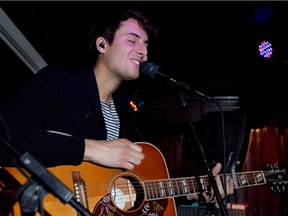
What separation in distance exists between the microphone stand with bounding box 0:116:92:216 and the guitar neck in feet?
3.26

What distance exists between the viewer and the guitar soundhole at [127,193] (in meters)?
1.74

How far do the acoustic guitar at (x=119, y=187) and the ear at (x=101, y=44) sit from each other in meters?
0.86

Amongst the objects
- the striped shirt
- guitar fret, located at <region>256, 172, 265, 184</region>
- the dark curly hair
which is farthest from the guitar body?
the dark curly hair

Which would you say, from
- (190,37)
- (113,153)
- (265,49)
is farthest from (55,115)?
(265,49)

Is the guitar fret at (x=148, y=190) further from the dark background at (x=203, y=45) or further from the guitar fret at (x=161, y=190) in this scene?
the dark background at (x=203, y=45)

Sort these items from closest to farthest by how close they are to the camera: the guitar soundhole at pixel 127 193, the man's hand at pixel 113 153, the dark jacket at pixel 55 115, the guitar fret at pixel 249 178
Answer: the dark jacket at pixel 55 115, the man's hand at pixel 113 153, the guitar soundhole at pixel 127 193, the guitar fret at pixel 249 178

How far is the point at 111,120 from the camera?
224 cm

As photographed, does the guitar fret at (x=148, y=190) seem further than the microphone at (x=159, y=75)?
Yes

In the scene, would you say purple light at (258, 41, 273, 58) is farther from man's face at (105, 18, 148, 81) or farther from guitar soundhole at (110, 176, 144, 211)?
guitar soundhole at (110, 176, 144, 211)

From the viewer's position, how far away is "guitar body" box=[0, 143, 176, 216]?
1.48 m

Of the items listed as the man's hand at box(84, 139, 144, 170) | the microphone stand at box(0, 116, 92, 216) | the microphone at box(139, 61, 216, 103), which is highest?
the microphone at box(139, 61, 216, 103)

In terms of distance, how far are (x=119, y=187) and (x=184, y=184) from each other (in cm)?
54

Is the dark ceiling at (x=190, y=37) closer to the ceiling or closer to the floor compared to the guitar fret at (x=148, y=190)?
closer to the ceiling

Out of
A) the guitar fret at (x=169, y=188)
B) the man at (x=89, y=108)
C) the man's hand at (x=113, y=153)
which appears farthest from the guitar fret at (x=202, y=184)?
the man's hand at (x=113, y=153)
